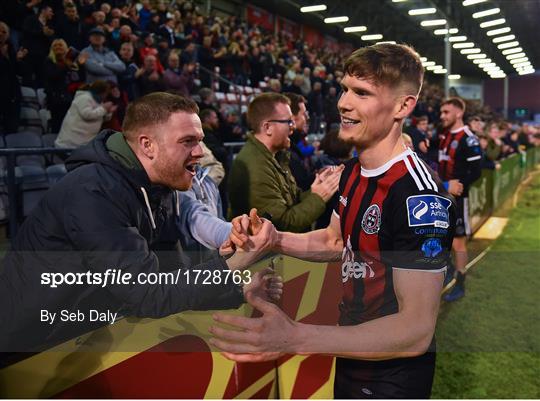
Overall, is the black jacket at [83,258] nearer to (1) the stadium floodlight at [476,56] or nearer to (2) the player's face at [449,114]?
(2) the player's face at [449,114]

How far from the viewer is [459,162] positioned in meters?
5.68

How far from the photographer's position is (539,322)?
4742 millimetres

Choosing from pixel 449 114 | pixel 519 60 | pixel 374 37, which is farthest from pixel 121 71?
pixel 519 60

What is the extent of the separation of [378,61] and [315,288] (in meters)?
1.56

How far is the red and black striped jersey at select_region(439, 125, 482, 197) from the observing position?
18.6 ft

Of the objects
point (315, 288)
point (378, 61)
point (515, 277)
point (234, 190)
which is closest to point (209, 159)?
point (234, 190)

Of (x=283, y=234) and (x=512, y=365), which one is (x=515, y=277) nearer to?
(x=512, y=365)

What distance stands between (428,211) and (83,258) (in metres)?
1.26

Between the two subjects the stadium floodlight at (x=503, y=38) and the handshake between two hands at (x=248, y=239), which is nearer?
the handshake between two hands at (x=248, y=239)

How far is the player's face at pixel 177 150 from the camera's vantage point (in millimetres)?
2219

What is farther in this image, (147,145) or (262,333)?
(147,145)

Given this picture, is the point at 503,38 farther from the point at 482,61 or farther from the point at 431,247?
the point at 431,247

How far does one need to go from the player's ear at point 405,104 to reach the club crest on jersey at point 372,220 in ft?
1.09

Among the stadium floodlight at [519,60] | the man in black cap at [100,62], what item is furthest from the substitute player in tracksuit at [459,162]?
the stadium floodlight at [519,60]
